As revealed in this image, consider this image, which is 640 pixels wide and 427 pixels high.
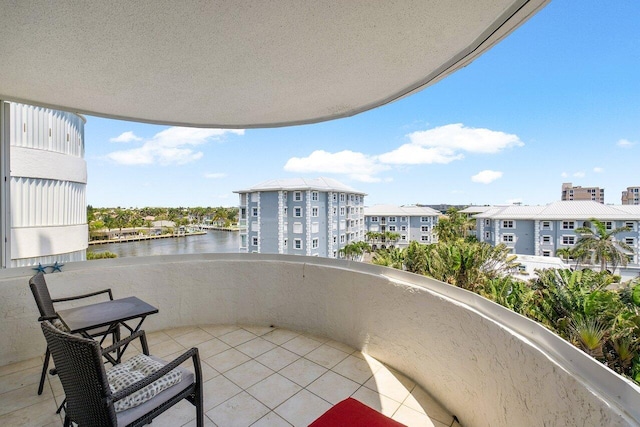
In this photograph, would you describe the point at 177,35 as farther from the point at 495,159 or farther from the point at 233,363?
the point at 495,159

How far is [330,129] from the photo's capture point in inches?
135

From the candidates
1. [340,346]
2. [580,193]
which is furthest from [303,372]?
[580,193]

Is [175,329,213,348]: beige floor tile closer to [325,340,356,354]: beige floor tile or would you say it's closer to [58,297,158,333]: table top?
[58,297,158,333]: table top

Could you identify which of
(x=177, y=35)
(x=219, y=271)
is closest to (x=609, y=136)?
(x=177, y=35)

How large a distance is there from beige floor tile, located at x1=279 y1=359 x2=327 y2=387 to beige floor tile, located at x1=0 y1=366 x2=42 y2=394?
2.07m

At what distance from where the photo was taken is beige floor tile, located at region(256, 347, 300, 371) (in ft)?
8.32

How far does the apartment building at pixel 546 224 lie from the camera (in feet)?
7.69

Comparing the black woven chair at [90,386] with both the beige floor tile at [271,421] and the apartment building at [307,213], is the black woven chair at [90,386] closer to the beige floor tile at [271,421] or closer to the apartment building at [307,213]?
the beige floor tile at [271,421]

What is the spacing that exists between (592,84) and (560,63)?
1.78ft

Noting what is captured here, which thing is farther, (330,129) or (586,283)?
(586,283)

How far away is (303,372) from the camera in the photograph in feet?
7.95

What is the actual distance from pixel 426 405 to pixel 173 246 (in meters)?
3.75

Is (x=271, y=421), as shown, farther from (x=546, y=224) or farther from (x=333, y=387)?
(x=546, y=224)

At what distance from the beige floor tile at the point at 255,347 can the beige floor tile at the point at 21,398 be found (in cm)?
151
